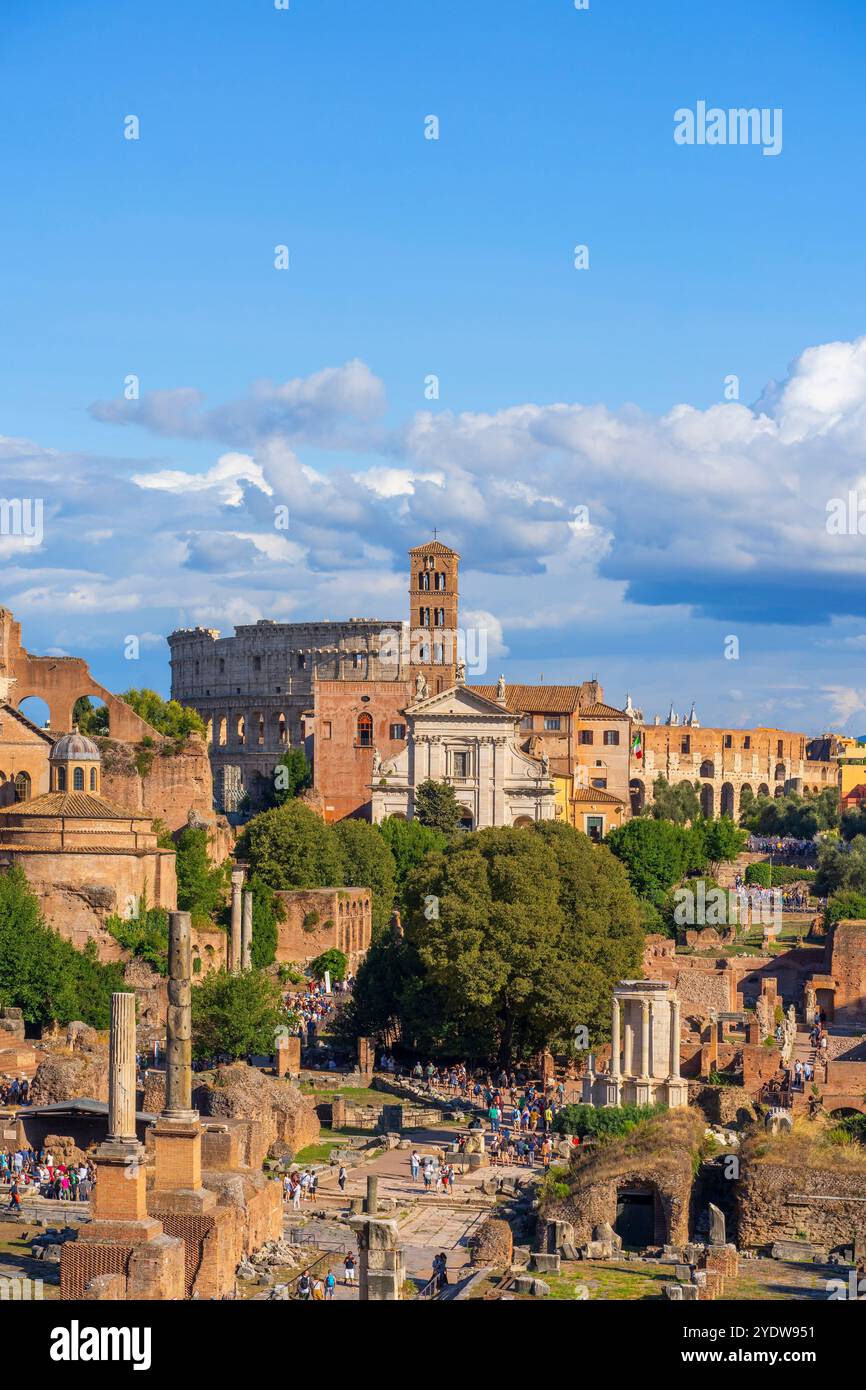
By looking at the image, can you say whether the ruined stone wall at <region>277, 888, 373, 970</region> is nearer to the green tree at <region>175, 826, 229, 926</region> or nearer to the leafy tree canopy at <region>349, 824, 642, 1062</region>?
the green tree at <region>175, 826, 229, 926</region>

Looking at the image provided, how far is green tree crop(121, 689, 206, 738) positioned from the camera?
245 feet

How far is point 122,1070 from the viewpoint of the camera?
31.8 metres

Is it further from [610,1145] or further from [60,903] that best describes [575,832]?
[610,1145]

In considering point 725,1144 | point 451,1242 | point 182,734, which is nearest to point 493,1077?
point 725,1144

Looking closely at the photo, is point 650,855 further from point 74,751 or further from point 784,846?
point 74,751

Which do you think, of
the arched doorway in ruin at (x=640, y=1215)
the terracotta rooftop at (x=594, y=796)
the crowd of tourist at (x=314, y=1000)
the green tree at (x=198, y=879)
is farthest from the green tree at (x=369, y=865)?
the arched doorway in ruin at (x=640, y=1215)

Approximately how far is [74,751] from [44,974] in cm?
985

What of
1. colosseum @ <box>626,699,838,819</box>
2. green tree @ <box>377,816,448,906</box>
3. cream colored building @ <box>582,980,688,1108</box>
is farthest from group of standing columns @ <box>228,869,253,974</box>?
colosseum @ <box>626,699,838,819</box>

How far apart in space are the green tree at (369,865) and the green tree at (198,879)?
9.26 metres

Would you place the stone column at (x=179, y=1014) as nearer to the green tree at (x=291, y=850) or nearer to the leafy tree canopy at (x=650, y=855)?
the green tree at (x=291, y=850)

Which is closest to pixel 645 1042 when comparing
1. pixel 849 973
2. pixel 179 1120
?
pixel 179 1120

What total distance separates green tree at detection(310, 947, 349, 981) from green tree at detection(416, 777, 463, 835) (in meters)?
23.7

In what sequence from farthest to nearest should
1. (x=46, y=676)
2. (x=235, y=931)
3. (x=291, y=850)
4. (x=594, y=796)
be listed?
1. (x=594, y=796)
2. (x=46, y=676)
3. (x=291, y=850)
4. (x=235, y=931)

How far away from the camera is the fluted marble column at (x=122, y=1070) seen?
30938mm
